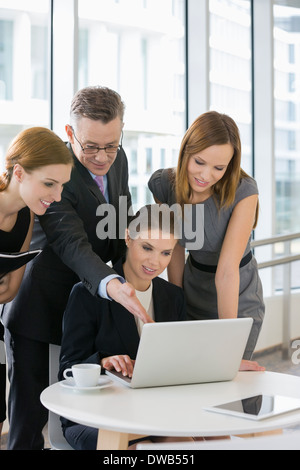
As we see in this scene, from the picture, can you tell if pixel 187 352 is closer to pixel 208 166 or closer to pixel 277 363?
pixel 208 166

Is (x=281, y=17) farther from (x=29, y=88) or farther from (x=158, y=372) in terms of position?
(x=158, y=372)

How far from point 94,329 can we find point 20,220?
1.38 feet

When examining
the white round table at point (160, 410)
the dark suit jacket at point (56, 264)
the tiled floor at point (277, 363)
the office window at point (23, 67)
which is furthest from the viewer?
the tiled floor at point (277, 363)

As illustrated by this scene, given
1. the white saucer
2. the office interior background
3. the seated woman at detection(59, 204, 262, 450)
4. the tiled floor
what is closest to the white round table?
the white saucer

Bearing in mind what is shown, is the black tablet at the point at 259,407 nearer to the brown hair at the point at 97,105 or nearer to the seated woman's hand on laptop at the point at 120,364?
the seated woman's hand on laptop at the point at 120,364

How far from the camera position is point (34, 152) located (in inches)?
79.3

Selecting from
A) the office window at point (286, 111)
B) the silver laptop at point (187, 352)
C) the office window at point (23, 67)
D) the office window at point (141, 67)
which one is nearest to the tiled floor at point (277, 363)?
the office window at point (286, 111)

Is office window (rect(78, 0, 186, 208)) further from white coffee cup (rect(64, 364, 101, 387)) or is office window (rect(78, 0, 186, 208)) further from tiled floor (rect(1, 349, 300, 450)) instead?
white coffee cup (rect(64, 364, 101, 387))

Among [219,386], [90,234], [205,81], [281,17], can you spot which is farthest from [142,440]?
[281,17]

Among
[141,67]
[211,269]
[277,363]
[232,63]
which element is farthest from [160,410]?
[232,63]

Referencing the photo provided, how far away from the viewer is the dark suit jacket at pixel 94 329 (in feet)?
6.57

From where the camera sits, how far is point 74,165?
2.21m

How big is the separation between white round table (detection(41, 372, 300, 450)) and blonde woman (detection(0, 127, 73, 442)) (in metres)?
0.56

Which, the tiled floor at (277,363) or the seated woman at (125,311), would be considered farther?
the tiled floor at (277,363)
